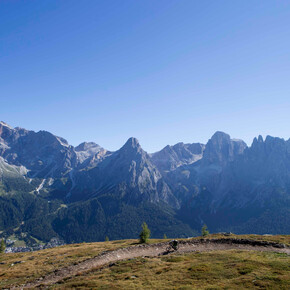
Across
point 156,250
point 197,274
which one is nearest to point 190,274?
point 197,274

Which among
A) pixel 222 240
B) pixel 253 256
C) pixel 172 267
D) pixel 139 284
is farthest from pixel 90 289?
pixel 222 240

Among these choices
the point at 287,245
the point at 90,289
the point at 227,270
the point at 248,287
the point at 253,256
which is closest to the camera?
the point at 248,287

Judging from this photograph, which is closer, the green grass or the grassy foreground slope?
the green grass

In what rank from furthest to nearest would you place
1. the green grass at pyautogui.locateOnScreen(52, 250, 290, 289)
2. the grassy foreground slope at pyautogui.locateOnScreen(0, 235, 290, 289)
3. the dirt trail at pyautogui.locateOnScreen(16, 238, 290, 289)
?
the dirt trail at pyautogui.locateOnScreen(16, 238, 290, 289) < the grassy foreground slope at pyautogui.locateOnScreen(0, 235, 290, 289) < the green grass at pyautogui.locateOnScreen(52, 250, 290, 289)

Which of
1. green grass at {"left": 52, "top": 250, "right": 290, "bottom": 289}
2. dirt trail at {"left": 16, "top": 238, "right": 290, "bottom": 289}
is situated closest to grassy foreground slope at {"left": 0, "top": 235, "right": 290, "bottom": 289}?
A: green grass at {"left": 52, "top": 250, "right": 290, "bottom": 289}

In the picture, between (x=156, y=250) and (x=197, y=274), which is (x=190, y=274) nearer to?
(x=197, y=274)

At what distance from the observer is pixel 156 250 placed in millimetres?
57406

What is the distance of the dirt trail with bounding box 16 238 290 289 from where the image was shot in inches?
1766

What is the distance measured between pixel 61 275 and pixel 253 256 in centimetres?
3721

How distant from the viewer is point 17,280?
43.7m

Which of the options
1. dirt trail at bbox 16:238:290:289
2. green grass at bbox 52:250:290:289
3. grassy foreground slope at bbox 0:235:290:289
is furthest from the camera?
dirt trail at bbox 16:238:290:289

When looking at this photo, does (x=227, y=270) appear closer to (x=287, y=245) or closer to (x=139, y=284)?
(x=139, y=284)

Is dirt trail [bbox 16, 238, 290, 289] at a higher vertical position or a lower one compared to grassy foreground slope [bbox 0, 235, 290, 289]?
lower

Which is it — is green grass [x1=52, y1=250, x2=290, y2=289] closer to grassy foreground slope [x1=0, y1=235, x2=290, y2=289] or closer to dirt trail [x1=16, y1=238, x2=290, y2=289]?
grassy foreground slope [x1=0, y1=235, x2=290, y2=289]
